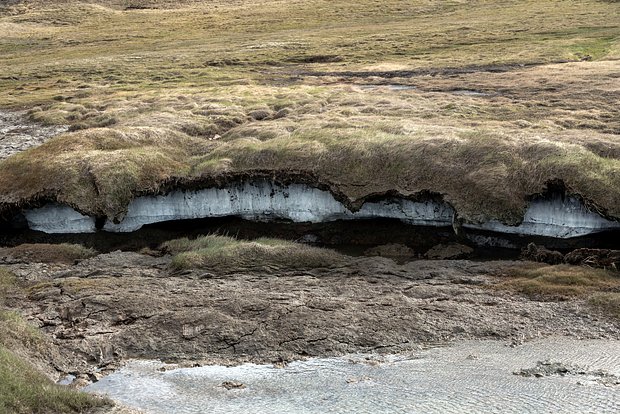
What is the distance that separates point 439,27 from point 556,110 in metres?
56.3

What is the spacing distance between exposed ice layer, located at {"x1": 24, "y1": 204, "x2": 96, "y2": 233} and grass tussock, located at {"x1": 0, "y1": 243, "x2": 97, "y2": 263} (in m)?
2.21

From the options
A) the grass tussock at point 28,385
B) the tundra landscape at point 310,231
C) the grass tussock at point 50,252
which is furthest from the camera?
the grass tussock at point 50,252

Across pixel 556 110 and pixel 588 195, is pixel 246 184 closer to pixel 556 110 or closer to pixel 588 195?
pixel 588 195

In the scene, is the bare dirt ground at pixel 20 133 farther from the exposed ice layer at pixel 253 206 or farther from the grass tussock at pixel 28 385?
the grass tussock at pixel 28 385

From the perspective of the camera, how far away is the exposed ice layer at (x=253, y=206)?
34250mm

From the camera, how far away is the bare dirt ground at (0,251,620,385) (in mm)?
23641

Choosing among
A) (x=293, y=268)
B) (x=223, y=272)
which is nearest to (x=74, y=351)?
(x=223, y=272)

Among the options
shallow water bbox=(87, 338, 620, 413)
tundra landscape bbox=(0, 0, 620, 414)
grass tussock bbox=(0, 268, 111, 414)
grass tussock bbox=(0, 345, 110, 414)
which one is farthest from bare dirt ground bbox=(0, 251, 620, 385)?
grass tussock bbox=(0, 345, 110, 414)

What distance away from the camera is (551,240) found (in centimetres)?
3086

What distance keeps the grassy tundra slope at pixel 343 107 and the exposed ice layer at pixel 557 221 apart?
66 cm

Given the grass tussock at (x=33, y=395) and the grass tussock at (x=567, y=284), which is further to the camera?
the grass tussock at (x=567, y=284)

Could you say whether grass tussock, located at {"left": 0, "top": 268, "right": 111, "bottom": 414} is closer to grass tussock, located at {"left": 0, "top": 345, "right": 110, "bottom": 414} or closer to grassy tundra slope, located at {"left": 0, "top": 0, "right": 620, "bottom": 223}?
grass tussock, located at {"left": 0, "top": 345, "right": 110, "bottom": 414}

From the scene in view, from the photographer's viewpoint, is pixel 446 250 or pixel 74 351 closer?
pixel 74 351

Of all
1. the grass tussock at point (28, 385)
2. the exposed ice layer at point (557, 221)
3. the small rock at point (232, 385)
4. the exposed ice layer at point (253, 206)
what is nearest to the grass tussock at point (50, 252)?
the exposed ice layer at point (253, 206)
